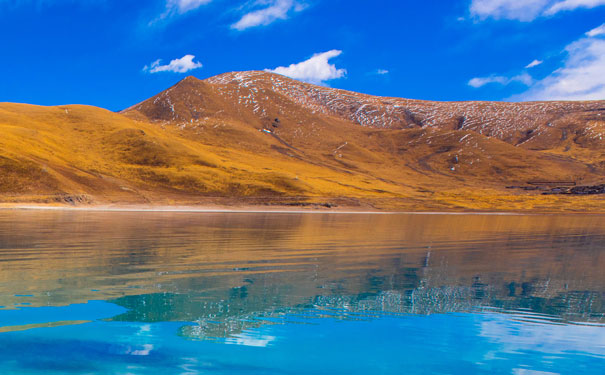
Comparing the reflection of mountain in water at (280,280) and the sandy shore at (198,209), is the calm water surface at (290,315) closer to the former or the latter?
the reflection of mountain in water at (280,280)

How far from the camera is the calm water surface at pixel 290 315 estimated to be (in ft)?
22.9

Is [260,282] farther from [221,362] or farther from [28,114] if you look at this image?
[28,114]

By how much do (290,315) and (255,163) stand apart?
405 ft

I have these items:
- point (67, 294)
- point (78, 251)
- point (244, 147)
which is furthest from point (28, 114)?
point (67, 294)

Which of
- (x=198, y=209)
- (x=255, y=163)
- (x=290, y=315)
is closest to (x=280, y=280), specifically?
(x=290, y=315)

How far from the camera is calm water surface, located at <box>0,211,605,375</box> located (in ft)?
22.9

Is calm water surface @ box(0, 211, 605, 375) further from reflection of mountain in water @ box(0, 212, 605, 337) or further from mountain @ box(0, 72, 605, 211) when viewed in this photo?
mountain @ box(0, 72, 605, 211)

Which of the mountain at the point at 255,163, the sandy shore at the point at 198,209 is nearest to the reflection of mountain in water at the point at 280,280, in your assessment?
the sandy shore at the point at 198,209

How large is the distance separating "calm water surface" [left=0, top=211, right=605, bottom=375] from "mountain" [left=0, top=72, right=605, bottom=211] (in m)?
65.3

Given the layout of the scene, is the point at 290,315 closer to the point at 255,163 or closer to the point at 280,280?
the point at 280,280

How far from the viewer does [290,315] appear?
9.32 m

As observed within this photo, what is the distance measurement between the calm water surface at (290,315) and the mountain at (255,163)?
6535cm

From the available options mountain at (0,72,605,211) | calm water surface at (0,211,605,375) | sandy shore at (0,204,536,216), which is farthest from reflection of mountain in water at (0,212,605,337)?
mountain at (0,72,605,211)

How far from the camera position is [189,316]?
8.94 metres
